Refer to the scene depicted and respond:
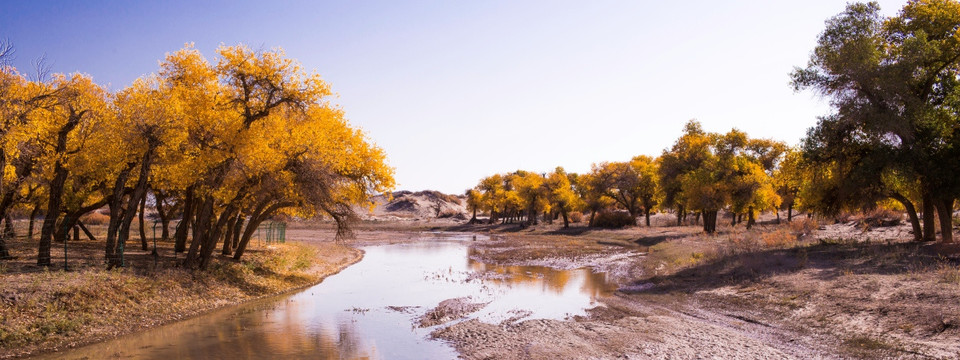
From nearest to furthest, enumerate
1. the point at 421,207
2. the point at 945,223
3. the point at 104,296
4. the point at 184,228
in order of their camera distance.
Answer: the point at 104,296 < the point at 945,223 < the point at 184,228 < the point at 421,207

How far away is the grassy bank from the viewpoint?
15164mm

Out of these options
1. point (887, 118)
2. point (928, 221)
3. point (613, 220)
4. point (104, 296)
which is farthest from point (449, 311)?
point (613, 220)

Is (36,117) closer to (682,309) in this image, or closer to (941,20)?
(682,309)

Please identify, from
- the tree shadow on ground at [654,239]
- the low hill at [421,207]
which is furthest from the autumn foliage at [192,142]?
the low hill at [421,207]

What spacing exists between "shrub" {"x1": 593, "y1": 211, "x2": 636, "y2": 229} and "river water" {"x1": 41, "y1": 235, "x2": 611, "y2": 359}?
4709cm

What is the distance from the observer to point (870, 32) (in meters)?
26.5

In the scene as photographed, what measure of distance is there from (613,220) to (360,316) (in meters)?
64.1

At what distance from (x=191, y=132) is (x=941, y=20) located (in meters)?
34.8

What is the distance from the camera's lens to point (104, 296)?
58.3 feet

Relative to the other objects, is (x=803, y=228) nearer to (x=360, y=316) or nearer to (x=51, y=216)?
(x=360, y=316)

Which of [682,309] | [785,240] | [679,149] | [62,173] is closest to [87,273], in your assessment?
[62,173]

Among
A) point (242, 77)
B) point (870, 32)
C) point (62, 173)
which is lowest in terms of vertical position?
point (62, 173)

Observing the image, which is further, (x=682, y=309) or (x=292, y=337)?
(x=682, y=309)

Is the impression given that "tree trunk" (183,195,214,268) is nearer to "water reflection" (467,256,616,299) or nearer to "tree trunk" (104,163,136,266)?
"tree trunk" (104,163,136,266)
